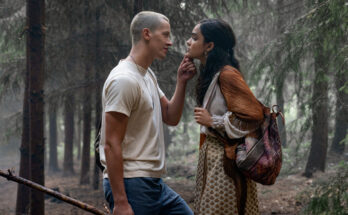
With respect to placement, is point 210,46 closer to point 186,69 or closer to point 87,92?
point 186,69

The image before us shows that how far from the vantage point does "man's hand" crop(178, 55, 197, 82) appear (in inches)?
130

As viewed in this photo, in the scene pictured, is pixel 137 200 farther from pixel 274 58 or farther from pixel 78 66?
pixel 78 66

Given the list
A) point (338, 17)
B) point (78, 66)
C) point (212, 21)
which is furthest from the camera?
point (78, 66)

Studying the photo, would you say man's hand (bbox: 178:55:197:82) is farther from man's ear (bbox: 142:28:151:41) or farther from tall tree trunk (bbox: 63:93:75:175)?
tall tree trunk (bbox: 63:93:75:175)

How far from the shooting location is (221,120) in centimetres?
297

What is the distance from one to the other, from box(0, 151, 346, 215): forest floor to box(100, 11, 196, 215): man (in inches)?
183

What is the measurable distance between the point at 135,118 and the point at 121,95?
0.82 ft

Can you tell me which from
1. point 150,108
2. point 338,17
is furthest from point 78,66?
point 150,108

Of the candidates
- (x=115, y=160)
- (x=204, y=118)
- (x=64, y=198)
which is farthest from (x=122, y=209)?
(x=204, y=118)

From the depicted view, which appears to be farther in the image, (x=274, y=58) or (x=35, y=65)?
(x=274, y=58)

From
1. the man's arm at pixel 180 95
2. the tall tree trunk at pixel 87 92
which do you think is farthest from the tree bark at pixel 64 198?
the tall tree trunk at pixel 87 92

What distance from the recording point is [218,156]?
2.97 metres

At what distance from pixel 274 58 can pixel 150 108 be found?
21.8ft

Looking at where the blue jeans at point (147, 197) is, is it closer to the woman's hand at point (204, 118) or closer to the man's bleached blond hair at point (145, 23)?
the woman's hand at point (204, 118)
